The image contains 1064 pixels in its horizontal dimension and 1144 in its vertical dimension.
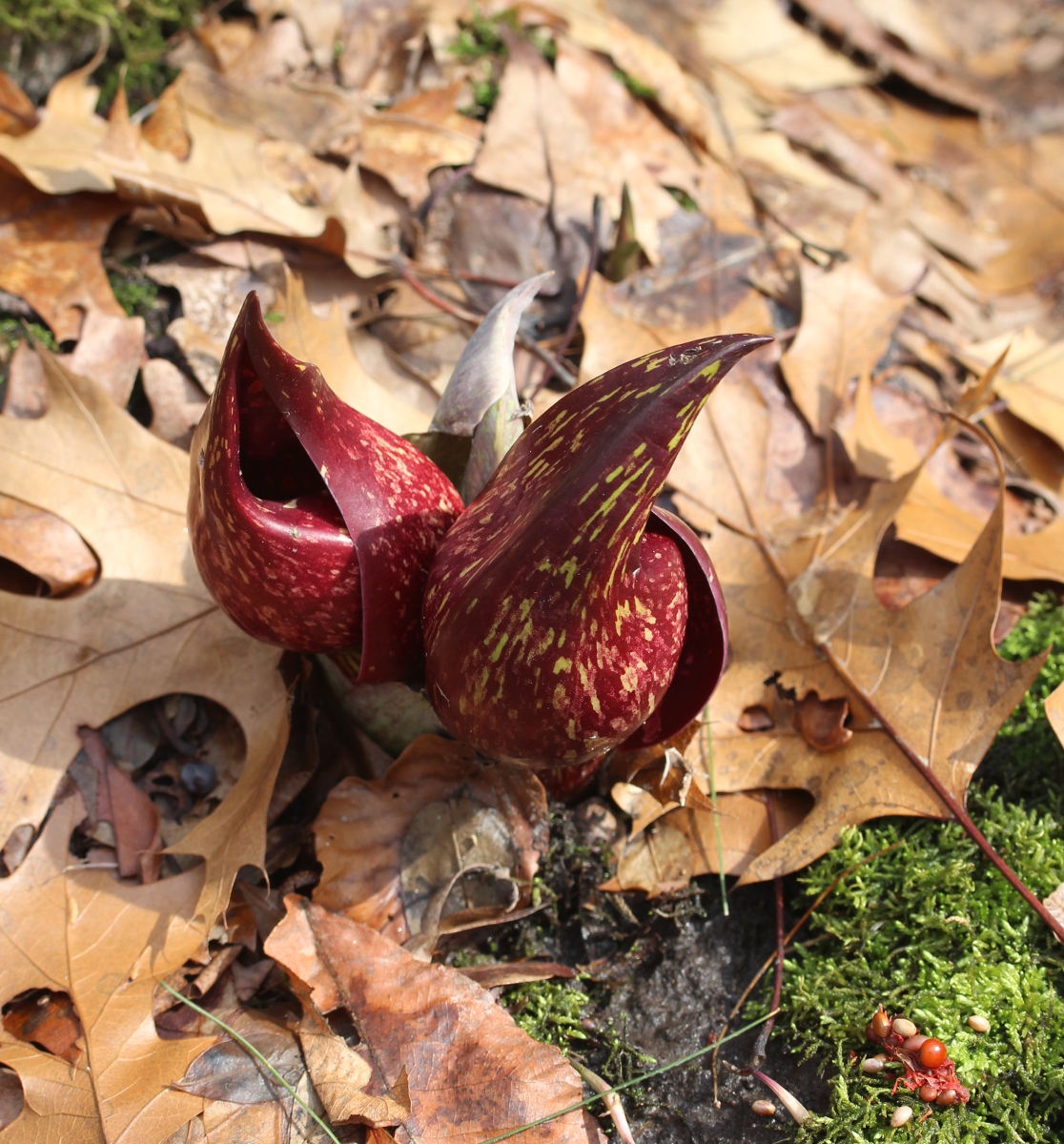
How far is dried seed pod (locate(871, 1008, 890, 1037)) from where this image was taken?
1986 millimetres

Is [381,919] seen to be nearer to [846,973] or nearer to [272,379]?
[846,973]

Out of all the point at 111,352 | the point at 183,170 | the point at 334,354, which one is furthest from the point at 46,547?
the point at 183,170

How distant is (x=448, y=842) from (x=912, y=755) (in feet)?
3.78

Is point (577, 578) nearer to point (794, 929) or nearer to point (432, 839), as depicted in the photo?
point (432, 839)

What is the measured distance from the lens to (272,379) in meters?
1.75

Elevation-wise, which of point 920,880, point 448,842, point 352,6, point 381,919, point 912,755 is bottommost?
point 381,919

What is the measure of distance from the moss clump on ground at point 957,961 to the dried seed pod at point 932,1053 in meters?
0.08

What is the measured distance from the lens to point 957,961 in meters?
2.12

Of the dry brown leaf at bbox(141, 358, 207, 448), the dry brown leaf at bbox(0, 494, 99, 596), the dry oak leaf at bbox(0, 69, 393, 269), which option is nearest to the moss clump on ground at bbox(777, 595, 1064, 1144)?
the dry brown leaf at bbox(0, 494, 99, 596)

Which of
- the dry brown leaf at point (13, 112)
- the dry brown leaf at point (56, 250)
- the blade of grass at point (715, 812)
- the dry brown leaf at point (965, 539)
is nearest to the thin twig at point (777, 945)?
the blade of grass at point (715, 812)

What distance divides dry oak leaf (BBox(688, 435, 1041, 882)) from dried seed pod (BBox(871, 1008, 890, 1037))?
0.37m

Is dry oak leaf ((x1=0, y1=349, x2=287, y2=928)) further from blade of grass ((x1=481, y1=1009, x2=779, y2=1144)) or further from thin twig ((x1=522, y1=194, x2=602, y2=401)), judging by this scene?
thin twig ((x1=522, y1=194, x2=602, y2=401))

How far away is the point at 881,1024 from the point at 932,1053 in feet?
0.37

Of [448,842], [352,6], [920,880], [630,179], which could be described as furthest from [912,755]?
[352,6]
